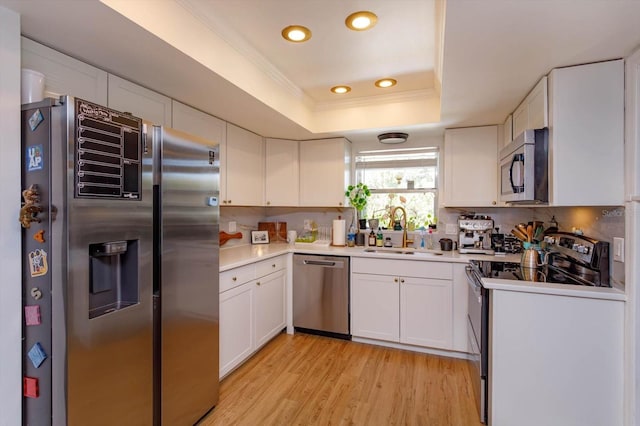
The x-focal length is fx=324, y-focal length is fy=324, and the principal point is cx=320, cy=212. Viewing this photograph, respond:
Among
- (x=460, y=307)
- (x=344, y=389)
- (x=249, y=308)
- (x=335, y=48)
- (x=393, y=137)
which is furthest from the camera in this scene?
(x=393, y=137)

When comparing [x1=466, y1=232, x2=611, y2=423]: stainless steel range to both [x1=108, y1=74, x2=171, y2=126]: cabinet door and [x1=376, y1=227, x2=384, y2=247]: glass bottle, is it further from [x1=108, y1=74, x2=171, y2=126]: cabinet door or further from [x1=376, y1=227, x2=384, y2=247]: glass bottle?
[x1=108, y1=74, x2=171, y2=126]: cabinet door

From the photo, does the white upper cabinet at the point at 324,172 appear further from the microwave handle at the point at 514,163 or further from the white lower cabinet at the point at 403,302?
the microwave handle at the point at 514,163

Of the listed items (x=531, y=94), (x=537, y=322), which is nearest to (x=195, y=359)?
(x=537, y=322)

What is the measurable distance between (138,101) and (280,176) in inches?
69.3

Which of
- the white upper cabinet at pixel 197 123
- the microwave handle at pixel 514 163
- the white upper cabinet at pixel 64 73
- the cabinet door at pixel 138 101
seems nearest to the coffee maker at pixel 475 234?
the microwave handle at pixel 514 163

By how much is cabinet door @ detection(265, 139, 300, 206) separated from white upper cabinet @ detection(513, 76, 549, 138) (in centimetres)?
218

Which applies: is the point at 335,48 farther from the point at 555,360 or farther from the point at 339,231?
the point at 555,360

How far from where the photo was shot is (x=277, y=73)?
256 cm

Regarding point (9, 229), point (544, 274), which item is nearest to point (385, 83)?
point (544, 274)

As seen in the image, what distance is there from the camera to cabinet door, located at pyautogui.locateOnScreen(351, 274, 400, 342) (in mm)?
2988

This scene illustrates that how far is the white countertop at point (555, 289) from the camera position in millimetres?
1658

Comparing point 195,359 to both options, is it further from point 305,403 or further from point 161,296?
point 305,403

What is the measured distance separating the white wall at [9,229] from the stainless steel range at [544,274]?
2293 millimetres

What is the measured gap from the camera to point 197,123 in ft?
8.33
